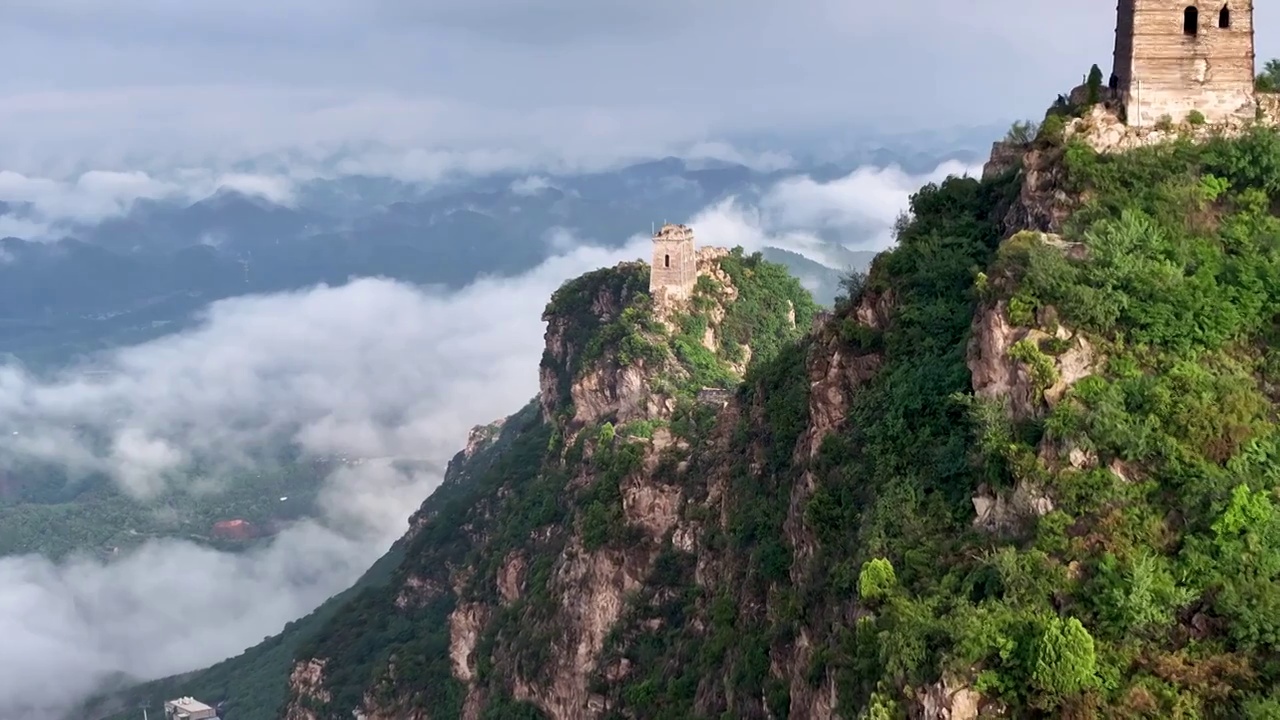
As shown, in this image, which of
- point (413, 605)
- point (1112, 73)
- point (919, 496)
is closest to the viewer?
point (919, 496)

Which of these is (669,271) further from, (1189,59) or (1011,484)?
(1011,484)

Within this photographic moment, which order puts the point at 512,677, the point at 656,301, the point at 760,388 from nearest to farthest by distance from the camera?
the point at 760,388 < the point at 512,677 < the point at 656,301

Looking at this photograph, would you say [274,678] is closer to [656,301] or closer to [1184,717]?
[656,301]

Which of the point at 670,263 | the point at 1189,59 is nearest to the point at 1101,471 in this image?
the point at 1189,59

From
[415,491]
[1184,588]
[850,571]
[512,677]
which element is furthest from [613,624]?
[415,491]

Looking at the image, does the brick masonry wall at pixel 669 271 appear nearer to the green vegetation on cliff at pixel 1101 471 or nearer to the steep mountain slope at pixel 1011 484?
the steep mountain slope at pixel 1011 484
